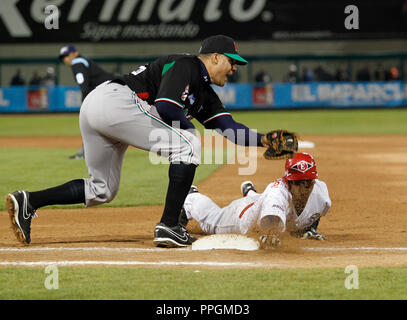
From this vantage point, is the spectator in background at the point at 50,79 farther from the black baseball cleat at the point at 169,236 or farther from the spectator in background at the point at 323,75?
the black baseball cleat at the point at 169,236

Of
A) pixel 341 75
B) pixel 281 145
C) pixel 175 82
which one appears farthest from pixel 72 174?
pixel 341 75

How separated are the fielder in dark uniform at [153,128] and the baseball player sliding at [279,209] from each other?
394 millimetres

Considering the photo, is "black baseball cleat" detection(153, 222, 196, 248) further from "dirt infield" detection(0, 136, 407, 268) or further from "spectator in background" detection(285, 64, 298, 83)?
"spectator in background" detection(285, 64, 298, 83)

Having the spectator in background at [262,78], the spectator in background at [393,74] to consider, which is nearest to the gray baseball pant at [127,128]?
the spectator in background at [262,78]

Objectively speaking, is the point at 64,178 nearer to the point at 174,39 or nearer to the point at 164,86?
the point at 164,86

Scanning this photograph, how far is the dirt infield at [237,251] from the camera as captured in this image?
5.20 meters

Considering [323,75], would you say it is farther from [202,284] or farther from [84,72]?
[202,284]

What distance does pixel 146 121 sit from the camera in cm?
552

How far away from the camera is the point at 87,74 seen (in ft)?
38.3

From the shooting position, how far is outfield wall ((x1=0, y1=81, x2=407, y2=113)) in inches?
1126

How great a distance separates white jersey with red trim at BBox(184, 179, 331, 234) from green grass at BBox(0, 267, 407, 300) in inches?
31.9

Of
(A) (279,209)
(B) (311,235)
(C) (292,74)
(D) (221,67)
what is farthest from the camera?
(C) (292,74)

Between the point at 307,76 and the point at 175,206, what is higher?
the point at 307,76

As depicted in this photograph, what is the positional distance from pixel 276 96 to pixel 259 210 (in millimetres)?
23505
